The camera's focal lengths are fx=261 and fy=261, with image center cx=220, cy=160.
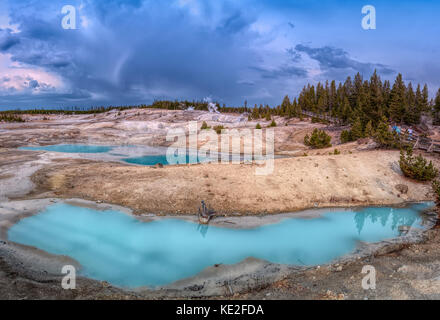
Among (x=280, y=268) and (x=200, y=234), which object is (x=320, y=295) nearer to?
(x=280, y=268)

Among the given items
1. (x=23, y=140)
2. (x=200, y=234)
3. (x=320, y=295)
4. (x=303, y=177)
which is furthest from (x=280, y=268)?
(x=23, y=140)

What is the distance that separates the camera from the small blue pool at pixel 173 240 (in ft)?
46.2

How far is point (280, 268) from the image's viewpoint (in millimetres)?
13633

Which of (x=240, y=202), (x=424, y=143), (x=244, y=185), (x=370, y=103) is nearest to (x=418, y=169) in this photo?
(x=424, y=143)

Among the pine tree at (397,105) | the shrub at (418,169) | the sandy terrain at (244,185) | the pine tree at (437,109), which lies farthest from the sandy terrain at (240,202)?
the pine tree at (437,109)

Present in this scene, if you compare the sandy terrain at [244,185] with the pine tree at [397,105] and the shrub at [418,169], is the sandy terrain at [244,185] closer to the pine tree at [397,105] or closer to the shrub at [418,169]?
the shrub at [418,169]

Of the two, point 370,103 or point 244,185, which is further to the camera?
point 370,103

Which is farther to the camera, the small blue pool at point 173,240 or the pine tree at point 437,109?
the pine tree at point 437,109

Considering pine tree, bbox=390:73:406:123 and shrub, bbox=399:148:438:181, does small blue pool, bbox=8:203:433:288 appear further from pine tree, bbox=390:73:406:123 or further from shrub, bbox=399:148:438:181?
pine tree, bbox=390:73:406:123

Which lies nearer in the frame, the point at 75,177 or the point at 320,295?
the point at 320,295

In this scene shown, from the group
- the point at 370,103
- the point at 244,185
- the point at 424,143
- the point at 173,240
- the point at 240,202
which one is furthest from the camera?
the point at 370,103

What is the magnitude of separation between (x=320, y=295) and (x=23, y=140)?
245ft

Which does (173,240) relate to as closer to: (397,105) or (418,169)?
(418,169)

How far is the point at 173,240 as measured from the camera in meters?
17.1
